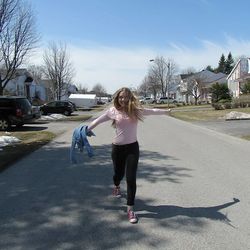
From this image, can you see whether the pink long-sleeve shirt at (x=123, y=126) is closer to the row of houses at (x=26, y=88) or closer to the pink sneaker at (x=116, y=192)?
the pink sneaker at (x=116, y=192)

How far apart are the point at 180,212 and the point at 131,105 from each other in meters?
1.63

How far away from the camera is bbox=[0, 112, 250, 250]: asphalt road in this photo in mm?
5234

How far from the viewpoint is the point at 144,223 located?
5.89 meters

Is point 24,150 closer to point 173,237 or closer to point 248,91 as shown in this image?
point 173,237

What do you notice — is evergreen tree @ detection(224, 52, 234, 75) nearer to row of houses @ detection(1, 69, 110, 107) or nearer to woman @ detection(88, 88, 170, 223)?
row of houses @ detection(1, 69, 110, 107)

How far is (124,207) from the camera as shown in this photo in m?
6.75

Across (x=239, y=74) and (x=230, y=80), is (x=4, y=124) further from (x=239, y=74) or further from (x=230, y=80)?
(x=230, y=80)

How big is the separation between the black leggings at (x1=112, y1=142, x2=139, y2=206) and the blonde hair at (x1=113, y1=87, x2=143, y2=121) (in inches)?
16.2

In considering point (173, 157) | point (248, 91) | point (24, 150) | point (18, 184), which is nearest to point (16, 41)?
point (24, 150)

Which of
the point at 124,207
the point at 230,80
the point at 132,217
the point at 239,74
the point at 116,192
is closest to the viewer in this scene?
the point at 132,217

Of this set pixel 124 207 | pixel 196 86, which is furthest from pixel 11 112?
pixel 196 86

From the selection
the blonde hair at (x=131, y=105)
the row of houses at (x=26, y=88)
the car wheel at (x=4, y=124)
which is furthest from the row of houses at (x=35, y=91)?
the blonde hair at (x=131, y=105)

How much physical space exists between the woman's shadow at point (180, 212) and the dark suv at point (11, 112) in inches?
733

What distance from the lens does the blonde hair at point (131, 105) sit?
628 centimetres
